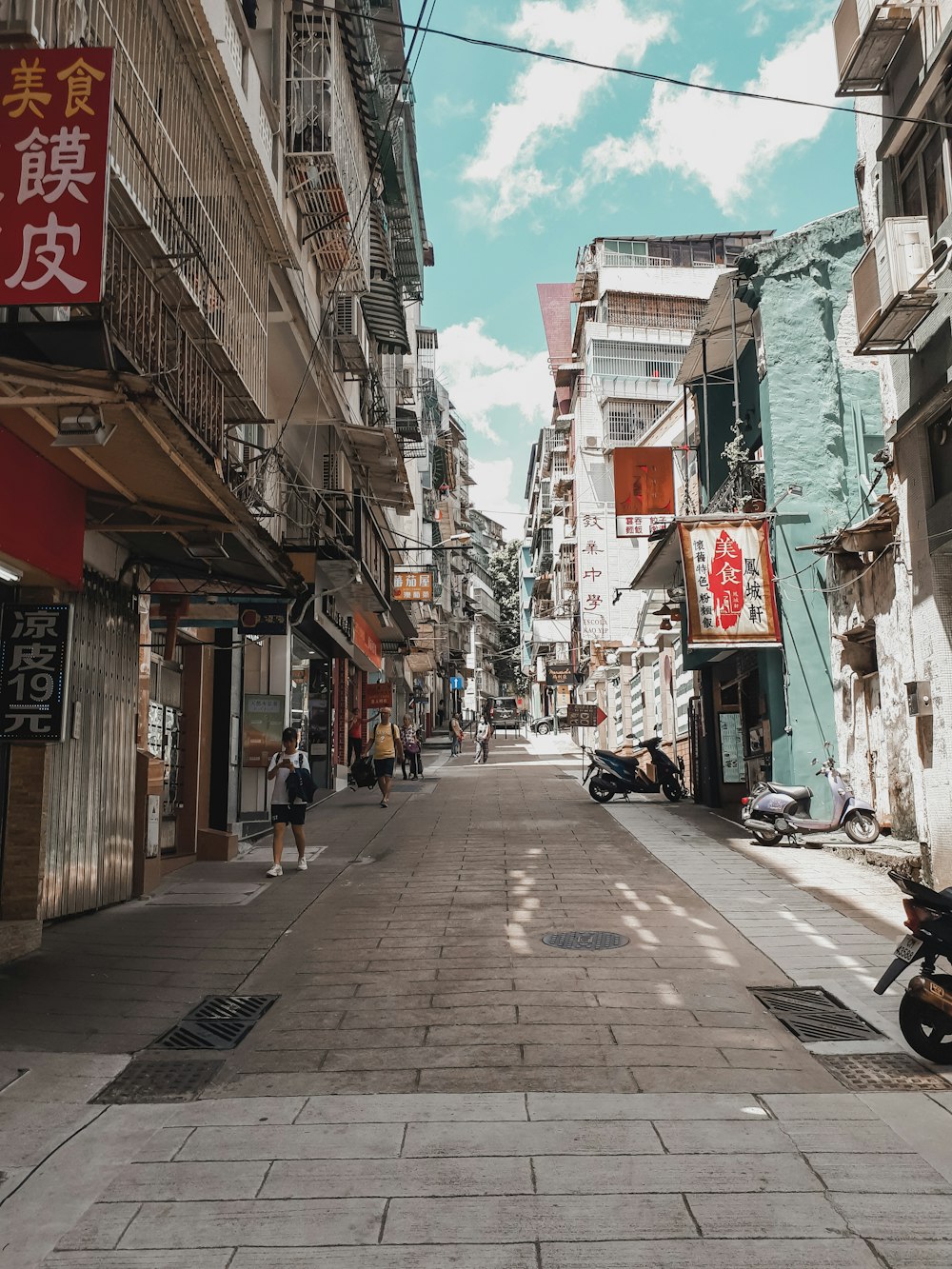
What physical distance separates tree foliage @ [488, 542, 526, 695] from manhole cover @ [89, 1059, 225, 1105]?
92.5 m

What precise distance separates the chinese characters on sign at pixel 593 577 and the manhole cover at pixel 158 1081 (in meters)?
28.4

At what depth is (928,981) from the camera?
5418 mm

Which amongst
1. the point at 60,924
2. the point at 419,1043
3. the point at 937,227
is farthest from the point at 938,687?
the point at 60,924

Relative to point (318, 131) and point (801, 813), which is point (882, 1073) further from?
point (318, 131)

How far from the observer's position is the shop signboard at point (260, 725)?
1634 cm

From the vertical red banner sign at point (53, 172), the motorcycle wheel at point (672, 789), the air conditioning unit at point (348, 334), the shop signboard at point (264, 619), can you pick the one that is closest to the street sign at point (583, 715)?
the motorcycle wheel at point (672, 789)

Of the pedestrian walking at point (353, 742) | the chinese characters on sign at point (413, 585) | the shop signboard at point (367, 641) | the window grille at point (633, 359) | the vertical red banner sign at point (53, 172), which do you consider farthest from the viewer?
the window grille at point (633, 359)

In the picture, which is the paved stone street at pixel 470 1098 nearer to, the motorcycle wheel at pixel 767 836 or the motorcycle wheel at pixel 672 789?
the motorcycle wheel at pixel 767 836

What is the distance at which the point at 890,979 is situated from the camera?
5762 mm

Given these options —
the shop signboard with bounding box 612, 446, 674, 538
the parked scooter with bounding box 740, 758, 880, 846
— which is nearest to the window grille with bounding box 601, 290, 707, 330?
the shop signboard with bounding box 612, 446, 674, 538

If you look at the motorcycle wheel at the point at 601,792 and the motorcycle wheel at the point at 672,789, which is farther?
the motorcycle wheel at the point at 672,789

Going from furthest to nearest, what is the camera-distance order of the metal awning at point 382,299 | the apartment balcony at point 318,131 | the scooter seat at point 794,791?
1. the metal awning at point 382,299
2. the apartment balcony at point 318,131
3. the scooter seat at point 794,791

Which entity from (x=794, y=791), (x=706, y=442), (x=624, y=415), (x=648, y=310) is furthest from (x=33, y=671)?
(x=648, y=310)

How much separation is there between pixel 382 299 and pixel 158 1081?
18.5 metres
